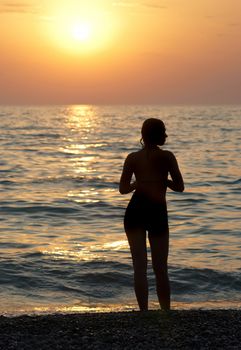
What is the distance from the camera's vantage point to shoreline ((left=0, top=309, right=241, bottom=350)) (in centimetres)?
614

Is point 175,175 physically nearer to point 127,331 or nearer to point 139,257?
point 139,257

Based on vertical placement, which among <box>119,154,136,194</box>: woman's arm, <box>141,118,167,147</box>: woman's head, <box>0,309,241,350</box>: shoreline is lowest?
<box>0,309,241,350</box>: shoreline

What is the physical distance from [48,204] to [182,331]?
1394cm

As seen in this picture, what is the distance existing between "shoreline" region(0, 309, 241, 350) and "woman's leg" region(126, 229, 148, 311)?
0.90ft

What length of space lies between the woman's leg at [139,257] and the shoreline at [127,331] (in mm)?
275

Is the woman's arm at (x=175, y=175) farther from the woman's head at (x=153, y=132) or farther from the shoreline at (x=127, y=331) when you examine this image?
the shoreline at (x=127, y=331)

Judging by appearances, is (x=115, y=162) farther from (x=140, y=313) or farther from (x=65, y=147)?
(x=140, y=313)

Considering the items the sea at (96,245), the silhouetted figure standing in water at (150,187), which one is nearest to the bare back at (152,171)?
the silhouetted figure standing in water at (150,187)

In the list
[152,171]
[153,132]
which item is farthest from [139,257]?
[153,132]

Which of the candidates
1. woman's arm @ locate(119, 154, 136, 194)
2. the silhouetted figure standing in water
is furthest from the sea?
woman's arm @ locate(119, 154, 136, 194)

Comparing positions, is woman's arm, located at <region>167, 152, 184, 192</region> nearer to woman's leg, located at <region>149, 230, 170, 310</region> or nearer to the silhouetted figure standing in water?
the silhouetted figure standing in water

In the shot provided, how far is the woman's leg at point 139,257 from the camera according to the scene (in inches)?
283

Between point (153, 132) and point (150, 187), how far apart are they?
54 cm

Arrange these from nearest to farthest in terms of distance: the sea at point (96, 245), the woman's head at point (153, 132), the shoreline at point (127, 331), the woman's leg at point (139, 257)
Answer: the shoreline at point (127, 331) → the woman's head at point (153, 132) → the woman's leg at point (139, 257) → the sea at point (96, 245)
